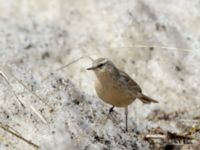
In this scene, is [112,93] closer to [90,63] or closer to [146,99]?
[146,99]

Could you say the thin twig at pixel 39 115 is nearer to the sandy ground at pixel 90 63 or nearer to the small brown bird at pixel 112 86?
the sandy ground at pixel 90 63

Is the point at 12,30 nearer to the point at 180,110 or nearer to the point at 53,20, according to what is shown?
the point at 53,20

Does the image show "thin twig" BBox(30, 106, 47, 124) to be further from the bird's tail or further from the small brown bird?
the bird's tail

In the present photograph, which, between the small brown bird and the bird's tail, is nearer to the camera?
the small brown bird

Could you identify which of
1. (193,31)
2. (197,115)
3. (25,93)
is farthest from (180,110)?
(25,93)

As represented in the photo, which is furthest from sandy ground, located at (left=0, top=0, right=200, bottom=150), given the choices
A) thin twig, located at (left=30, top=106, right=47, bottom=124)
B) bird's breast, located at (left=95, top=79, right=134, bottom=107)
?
bird's breast, located at (left=95, top=79, right=134, bottom=107)

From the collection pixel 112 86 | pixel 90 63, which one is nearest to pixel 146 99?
pixel 112 86
